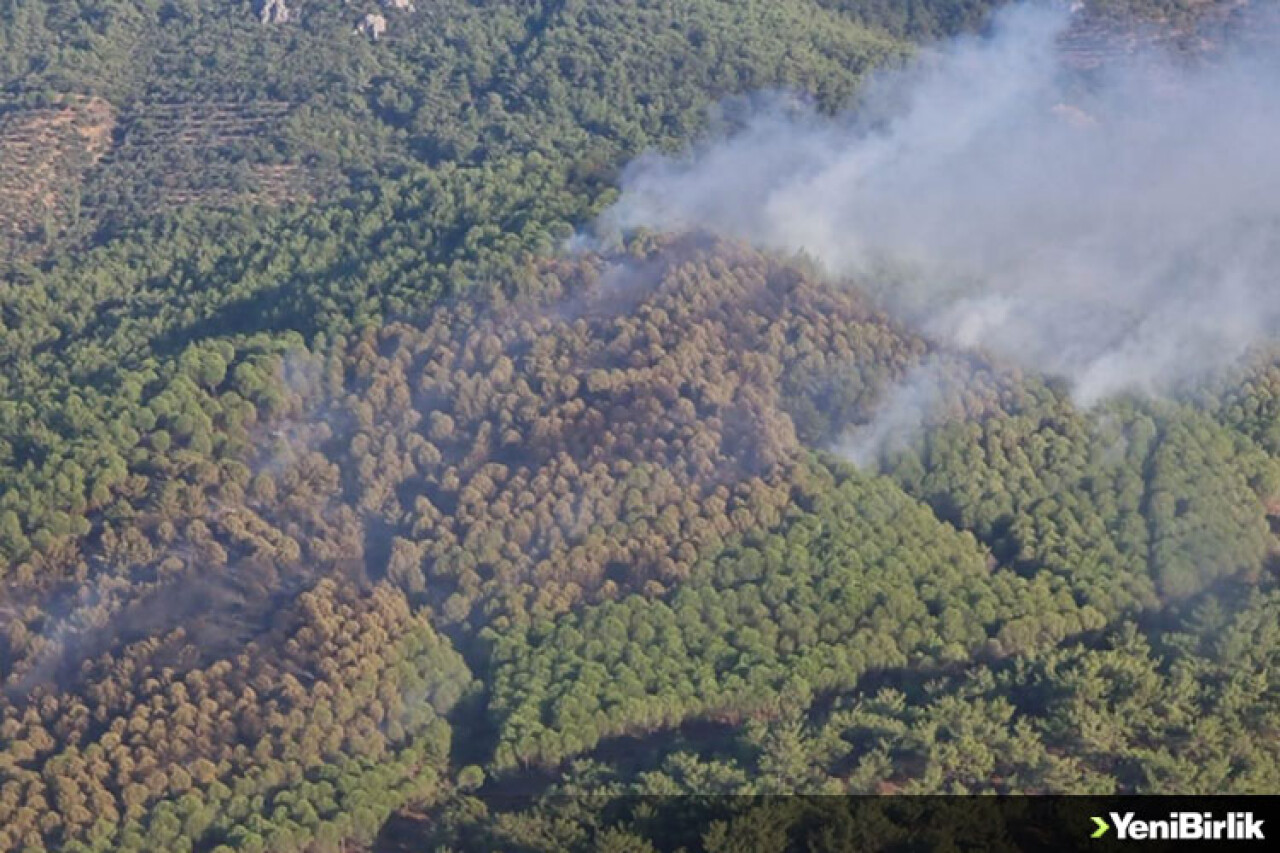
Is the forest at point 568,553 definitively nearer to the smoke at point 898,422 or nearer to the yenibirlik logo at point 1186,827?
the smoke at point 898,422

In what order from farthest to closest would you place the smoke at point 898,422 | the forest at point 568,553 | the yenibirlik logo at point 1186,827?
1. the smoke at point 898,422
2. the forest at point 568,553
3. the yenibirlik logo at point 1186,827

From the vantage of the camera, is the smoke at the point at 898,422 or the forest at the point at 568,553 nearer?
the forest at the point at 568,553

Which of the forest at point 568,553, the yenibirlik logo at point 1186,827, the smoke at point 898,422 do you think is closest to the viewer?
the yenibirlik logo at point 1186,827

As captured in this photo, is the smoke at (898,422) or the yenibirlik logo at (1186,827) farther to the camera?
the smoke at (898,422)

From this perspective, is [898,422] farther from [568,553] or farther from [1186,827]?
[1186,827]

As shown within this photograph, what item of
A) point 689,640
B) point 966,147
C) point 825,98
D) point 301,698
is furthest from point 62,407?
point 825,98

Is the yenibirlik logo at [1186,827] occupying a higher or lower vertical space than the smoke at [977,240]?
lower

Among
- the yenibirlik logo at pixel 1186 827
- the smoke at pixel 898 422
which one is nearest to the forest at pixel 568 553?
the smoke at pixel 898 422
